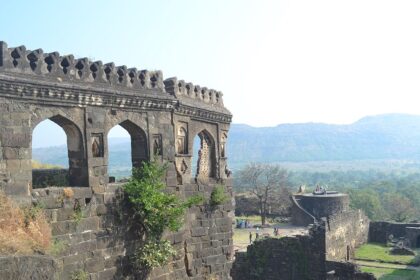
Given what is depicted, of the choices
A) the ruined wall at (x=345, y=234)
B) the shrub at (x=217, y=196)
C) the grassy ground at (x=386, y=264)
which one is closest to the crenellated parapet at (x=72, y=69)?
the shrub at (x=217, y=196)

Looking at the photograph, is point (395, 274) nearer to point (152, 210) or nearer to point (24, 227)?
point (152, 210)

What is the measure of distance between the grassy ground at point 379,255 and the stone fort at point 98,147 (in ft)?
48.7

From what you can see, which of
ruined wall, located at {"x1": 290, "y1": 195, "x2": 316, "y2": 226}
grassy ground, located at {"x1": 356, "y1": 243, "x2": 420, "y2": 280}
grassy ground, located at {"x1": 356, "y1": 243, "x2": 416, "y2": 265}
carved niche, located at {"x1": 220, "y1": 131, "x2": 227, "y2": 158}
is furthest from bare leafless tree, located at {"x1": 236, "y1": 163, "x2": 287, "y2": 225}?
carved niche, located at {"x1": 220, "y1": 131, "x2": 227, "y2": 158}

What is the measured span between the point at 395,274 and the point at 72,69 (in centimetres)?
1851

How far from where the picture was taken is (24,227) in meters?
9.02

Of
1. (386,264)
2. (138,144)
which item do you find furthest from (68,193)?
(386,264)

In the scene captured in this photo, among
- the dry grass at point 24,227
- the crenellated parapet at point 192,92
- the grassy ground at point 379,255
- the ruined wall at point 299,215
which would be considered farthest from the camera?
the ruined wall at point 299,215

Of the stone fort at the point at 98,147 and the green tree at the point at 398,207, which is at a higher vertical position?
the stone fort at the point at 98,147

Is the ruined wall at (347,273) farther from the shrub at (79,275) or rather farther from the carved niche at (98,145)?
the carved niche at (98,145)

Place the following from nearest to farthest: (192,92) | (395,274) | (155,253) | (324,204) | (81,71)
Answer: (81,71) → (155,253) → (192,92) → (395,274) → (324,204)

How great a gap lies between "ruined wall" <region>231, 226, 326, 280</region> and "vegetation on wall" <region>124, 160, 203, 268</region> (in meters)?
12.1

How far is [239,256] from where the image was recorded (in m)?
24.1

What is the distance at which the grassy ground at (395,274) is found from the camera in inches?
869

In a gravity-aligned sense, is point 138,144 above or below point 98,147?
above
